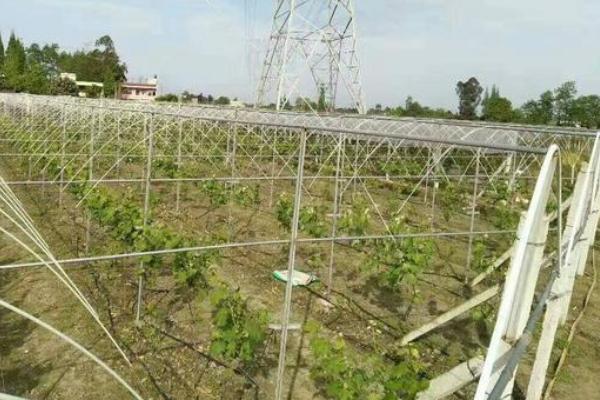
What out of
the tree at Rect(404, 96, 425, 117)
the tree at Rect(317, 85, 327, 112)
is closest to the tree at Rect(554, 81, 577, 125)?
the tree at Rect(404, 96, 425, 117)

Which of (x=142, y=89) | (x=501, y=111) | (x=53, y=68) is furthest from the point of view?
(x=142, y=89)

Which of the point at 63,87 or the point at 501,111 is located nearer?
the point at 501,111

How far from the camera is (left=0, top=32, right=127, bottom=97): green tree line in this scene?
57.3 meters

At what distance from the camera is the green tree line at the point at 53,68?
188 ft

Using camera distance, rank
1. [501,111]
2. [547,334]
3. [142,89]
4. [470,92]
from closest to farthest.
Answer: [547,334]
[501,111]
[470,92]
[142,89]

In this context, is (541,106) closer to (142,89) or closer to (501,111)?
(501,111)

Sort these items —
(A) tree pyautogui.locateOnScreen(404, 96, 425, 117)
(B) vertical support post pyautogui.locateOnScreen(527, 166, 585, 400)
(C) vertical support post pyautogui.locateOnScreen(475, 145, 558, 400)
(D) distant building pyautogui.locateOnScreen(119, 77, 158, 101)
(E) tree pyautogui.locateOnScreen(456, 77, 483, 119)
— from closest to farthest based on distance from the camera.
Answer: (C) vertical support post pyautogui.locateOnScreen(475, 145, 558, 400)
(B) vertical support post pyautogui.locateOnScreen(527, 166, 585, 400)
(A) tree pyautogui.locateOnScreen(404, 96, 425, 117)
(E) tree pyautogui.locateOnScreen(456, 77, 483, 119)
(D) distant building pyautogui.locateOnScreen(119, 77, 158, 101)

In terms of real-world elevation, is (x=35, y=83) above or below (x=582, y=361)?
above

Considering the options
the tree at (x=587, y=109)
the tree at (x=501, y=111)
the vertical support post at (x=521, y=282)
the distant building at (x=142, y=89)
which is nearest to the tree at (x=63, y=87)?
the distant building at (x=142, y=89)

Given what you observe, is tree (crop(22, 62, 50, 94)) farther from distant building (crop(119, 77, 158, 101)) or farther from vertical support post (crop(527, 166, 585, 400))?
vertical support post (crop(527, 166, 585, 400))

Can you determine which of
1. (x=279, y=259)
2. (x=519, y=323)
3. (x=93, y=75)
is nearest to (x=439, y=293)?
(x=279, y=259)

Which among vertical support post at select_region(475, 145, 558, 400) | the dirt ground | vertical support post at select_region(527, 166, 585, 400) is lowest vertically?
the dirt ground

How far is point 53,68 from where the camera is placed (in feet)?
256

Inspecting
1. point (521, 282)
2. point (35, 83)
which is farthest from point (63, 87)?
point (521, 282)
